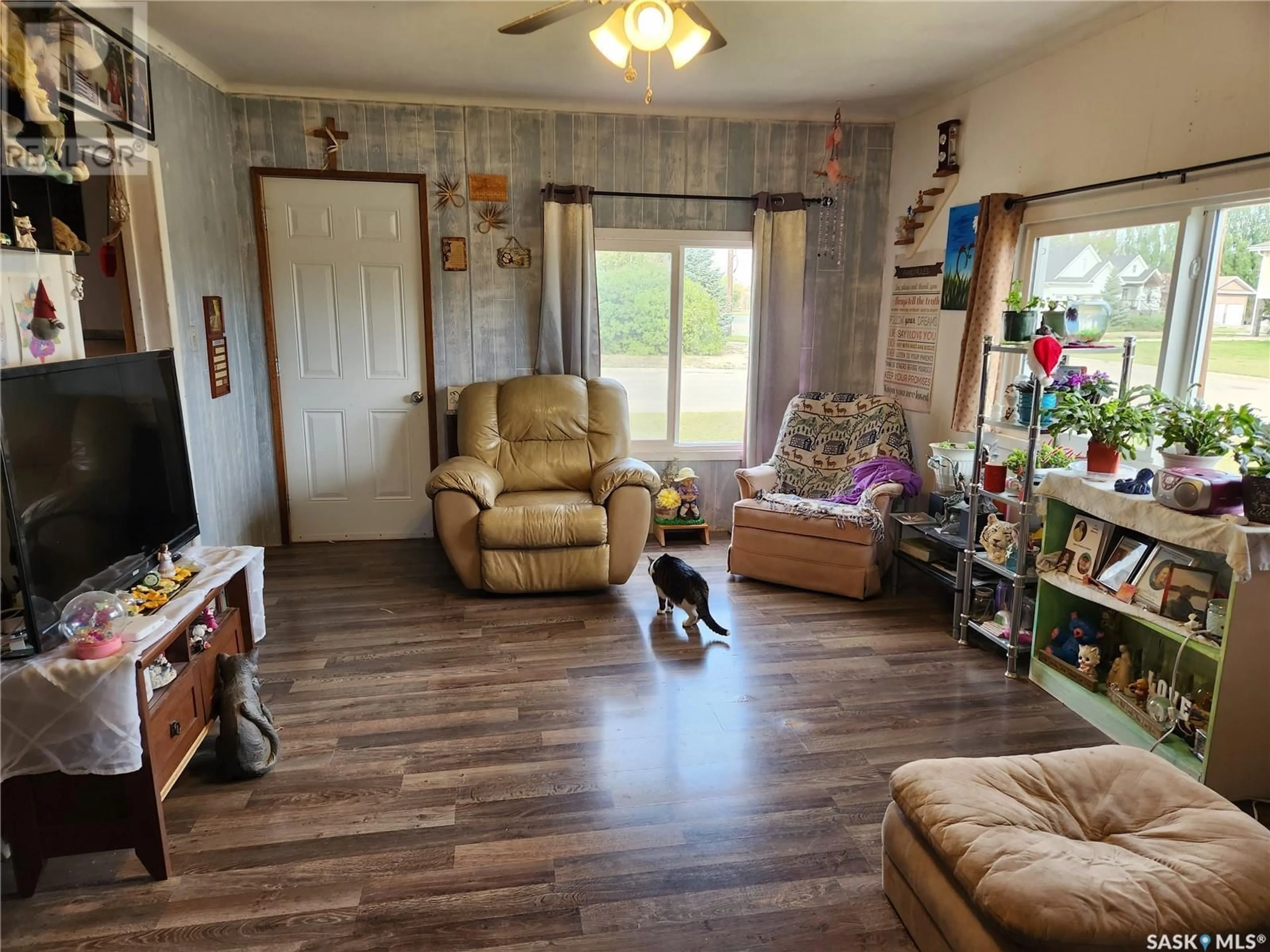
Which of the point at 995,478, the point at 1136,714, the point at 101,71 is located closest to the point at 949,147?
the point at 995,478

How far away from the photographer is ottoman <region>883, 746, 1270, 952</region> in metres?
1.38

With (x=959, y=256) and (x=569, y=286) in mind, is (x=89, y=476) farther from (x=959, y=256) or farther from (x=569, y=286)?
(x=959, y=256)

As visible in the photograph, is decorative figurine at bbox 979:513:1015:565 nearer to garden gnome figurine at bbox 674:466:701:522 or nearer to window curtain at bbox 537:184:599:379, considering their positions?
garden gnome figurine at bbox 674:466:701:522

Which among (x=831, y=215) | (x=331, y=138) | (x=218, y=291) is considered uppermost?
(x=331, y=138)

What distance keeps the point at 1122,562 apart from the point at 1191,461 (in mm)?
417

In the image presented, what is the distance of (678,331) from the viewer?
4.73m

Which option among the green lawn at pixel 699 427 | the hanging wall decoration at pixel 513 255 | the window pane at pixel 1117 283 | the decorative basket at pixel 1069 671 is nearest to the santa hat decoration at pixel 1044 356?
the window pane at pixel 1117 283

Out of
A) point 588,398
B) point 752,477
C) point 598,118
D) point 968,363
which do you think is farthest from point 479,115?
point 968,363

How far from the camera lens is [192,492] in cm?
260

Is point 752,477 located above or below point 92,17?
below

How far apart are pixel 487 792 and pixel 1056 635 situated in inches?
86.0

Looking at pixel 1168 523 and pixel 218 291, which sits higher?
pixel 218 291

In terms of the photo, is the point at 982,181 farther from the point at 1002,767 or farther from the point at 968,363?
the point at 1002,767

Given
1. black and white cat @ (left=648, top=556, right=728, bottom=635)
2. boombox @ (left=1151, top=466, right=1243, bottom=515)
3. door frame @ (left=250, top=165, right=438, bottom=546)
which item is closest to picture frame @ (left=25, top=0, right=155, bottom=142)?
door frame @ (left=250, top=165, right=438, bottom=546)
